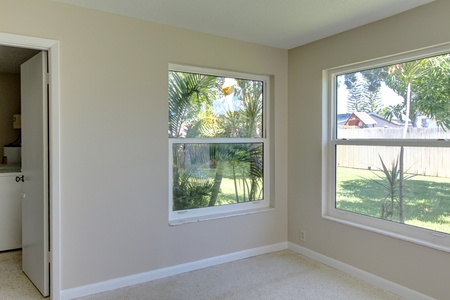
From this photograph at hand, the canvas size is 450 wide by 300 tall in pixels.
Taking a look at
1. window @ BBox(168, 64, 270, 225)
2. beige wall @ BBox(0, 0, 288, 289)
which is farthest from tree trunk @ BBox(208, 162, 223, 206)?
beige wall @ BBox(0, 0, 288, 289)

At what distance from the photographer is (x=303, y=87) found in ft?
11.7

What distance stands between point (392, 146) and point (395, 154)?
77mm

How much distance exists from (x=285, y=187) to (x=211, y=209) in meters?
1.01

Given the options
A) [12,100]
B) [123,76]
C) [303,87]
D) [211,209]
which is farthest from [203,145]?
[12,100]

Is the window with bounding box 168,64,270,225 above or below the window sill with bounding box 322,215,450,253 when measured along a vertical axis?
above

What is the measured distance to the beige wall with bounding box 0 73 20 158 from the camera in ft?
15.0

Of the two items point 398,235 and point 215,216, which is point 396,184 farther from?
point 215,216

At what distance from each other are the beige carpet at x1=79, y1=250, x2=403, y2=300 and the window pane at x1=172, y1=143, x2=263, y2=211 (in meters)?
0.72

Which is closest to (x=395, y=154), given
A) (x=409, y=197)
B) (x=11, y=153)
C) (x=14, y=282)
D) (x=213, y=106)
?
(x=409, y=197)

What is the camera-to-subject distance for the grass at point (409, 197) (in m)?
2.47

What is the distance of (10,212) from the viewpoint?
12.1ft

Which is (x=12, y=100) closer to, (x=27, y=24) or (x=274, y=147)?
(x=27, y=24)

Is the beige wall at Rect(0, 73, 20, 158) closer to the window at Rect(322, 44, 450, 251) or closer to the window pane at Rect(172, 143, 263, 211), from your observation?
the window pane at Rect(172, 143, 263, 211)

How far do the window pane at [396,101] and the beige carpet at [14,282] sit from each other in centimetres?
329
